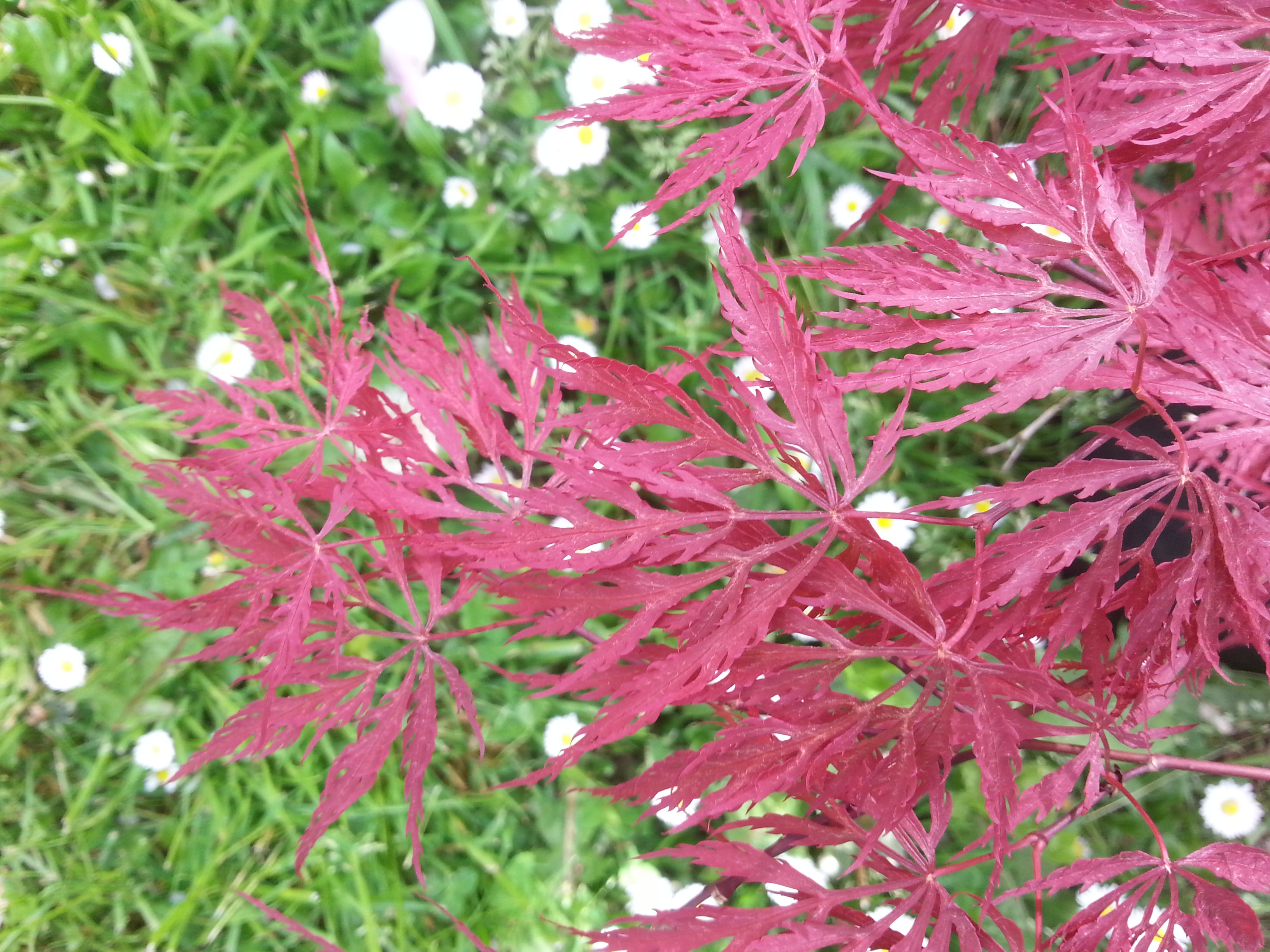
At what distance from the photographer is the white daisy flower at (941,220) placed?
1.19 metres

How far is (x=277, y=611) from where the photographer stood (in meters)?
0.55

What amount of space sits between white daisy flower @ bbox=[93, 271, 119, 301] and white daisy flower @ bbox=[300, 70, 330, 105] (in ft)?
1.32

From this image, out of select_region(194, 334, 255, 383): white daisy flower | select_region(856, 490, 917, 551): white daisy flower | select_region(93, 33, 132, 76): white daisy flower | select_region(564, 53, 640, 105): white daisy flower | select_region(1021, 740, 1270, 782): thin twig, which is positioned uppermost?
select_region(564, 53, 640, 105): white daisy flower

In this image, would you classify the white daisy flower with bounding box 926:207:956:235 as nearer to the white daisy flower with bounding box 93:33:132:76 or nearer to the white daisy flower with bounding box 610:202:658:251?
the white daisy flower with bounding box 610:202:658:251

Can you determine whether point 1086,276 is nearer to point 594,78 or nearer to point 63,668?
point 594,78

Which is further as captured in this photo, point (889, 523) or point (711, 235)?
point (711, 235)

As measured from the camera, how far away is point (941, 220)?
3.90 feet

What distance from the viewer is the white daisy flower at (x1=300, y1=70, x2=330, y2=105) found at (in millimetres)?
1190

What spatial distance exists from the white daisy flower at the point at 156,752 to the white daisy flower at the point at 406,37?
100 centimetres

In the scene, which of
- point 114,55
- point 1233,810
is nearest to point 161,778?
point 114,55

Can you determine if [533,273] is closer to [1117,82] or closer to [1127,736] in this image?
[1117,82]

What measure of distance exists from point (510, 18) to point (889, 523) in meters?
0.92

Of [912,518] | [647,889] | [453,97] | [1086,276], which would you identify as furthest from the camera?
[453,97]

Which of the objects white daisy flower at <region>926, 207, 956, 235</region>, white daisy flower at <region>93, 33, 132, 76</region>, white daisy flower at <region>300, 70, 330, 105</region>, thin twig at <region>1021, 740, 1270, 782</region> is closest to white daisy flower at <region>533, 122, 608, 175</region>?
white daisy flower at <region>300, 70, 330, 105</region>
